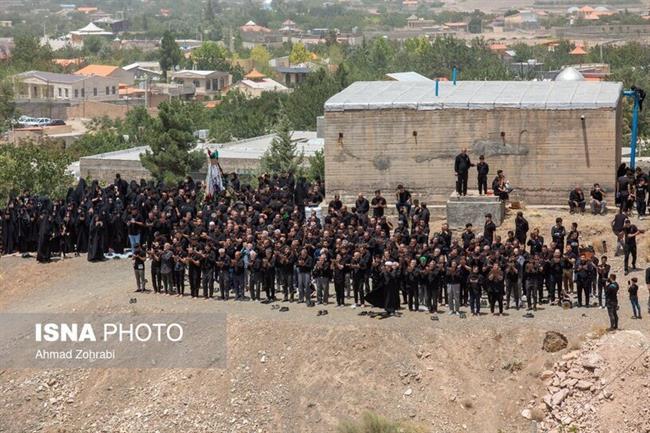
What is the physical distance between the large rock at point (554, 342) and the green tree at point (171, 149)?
898 inches

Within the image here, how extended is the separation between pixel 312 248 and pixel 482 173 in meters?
5.05

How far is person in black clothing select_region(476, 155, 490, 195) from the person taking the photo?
98.3 feet

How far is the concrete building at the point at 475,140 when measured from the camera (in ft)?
102

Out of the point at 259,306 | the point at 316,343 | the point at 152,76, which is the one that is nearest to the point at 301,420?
the point at 316,343

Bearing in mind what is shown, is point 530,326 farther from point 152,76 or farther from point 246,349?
point 152,76

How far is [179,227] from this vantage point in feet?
95.7

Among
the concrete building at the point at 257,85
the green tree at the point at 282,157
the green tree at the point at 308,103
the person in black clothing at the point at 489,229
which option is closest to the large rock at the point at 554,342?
the person in black clothing at the point at 489,229

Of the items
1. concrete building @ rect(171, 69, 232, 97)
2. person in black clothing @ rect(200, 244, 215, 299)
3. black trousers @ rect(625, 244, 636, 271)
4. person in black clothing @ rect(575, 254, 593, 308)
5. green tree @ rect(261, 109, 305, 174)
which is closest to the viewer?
person in black clothing @ rect(575, 254, 593, 308)

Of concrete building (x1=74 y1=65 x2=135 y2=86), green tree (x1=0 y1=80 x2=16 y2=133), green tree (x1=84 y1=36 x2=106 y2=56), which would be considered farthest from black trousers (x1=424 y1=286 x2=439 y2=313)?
green tree (x1=84 y1=36 x2=106 y2=56)

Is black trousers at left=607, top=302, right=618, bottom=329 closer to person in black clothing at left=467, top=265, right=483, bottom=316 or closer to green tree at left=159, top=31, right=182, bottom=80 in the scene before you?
person in black clothing at left=467, top=265, right=483, bottom=316

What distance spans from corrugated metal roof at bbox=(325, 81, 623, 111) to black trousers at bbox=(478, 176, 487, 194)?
1.97 metres

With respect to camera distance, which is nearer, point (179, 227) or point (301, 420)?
point (301, 420)

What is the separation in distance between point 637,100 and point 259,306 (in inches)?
439

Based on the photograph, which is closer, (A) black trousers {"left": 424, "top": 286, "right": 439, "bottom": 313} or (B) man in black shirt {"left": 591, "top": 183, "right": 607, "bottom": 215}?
(A) black trousers {"left": 424, "top": 286, "right": 439, "bottom": 313}
